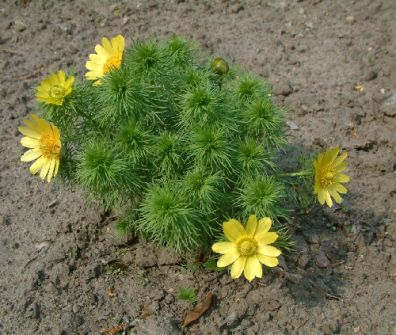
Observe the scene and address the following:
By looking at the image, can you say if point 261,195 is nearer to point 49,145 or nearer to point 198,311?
point 198,311

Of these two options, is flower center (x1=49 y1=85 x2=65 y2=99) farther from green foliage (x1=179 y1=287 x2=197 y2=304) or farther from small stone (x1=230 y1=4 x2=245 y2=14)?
small stone (x1=230 y1=4 x2=245 y2=14)

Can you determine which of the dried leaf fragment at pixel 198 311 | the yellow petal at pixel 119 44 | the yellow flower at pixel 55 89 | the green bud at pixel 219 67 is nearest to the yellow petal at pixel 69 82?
the yellow flower at pixel 55 89

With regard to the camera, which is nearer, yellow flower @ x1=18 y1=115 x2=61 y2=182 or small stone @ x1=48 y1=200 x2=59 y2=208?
yellow flower @ x1=18 y1=115 x2=61 y2=182

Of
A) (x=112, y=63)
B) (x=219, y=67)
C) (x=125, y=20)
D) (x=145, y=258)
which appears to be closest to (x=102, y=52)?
(x=112, y=63)

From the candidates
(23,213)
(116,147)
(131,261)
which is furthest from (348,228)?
(23,213)

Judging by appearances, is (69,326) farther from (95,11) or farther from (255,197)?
(95,11)

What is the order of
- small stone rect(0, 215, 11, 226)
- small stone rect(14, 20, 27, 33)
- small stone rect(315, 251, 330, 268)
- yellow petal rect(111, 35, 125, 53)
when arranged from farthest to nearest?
small stone rect(14, 20, 27, 33) < small stone rect(0, 215, 11, 226) < small stone rect(315, 251, 330, 268) < yellow petal rect(111, 35, 125, 53)

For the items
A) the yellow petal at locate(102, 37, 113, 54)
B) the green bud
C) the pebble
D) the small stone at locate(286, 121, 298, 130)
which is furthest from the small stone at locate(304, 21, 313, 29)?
the yellow petal at locate(102, 37, 113, 54)
